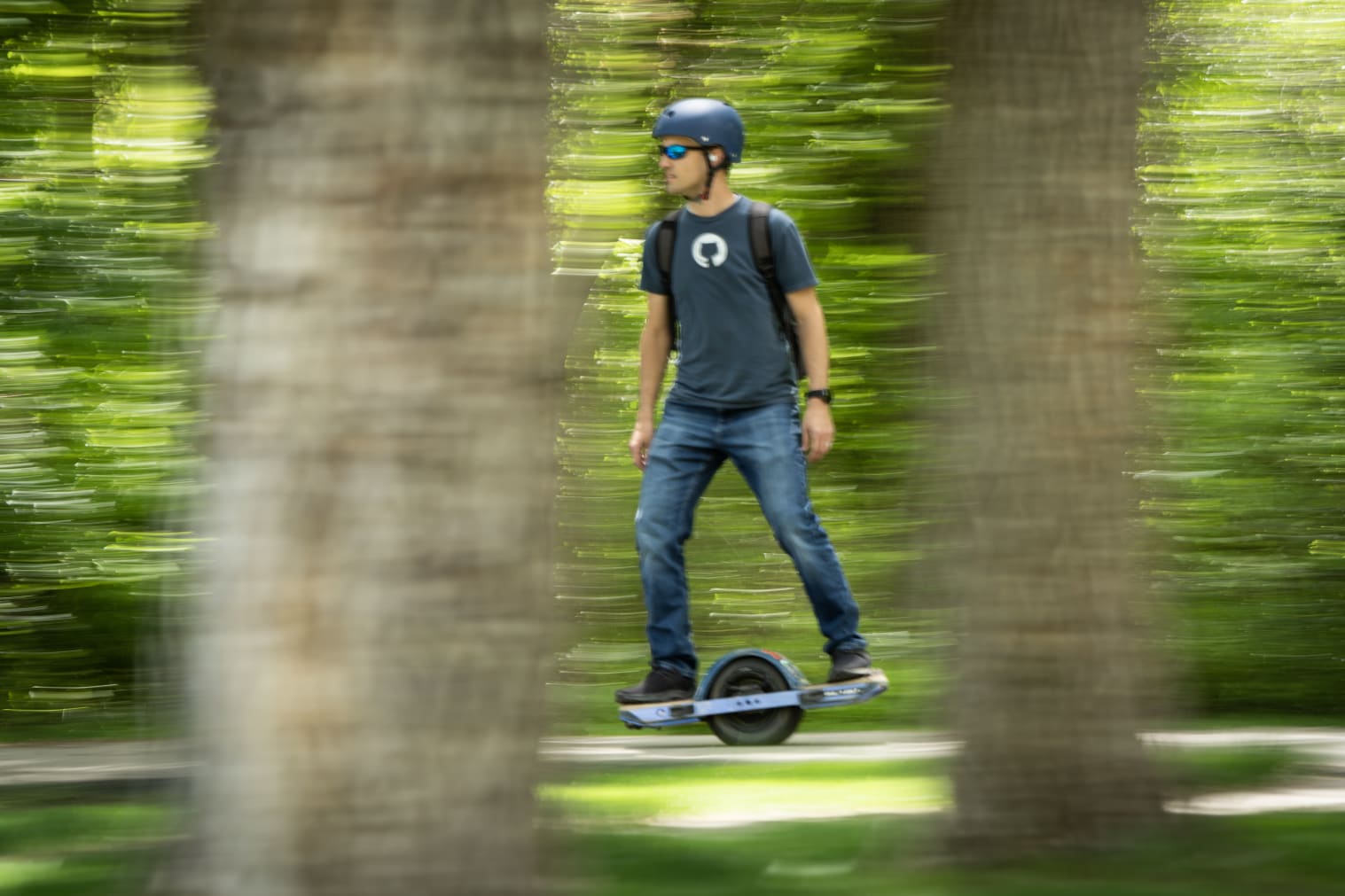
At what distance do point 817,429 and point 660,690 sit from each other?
1.00 m

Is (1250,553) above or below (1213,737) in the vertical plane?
above

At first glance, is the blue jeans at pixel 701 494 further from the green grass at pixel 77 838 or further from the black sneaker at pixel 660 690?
the green grass at pixel 77 838

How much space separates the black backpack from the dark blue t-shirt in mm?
16

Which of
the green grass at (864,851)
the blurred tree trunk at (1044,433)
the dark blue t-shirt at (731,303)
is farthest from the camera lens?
the dark blue t-shirt at (731,303)

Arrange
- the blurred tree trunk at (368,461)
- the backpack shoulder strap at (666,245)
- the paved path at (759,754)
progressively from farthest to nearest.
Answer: the backpack shoulder strap at (666,245), the paved path at (759,754), the blurred tree trunk at (368,461)

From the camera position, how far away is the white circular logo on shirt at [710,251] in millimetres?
5605

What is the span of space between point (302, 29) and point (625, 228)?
4.31 metres

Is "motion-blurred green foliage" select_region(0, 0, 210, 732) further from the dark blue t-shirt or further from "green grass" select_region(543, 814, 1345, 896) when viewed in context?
"green grass" select_region(543, 814, 1345, 896)

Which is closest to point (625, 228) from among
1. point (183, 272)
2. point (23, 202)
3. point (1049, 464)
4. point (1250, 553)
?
point (183, 272)

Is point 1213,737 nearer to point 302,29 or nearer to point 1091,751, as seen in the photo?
point 1091,751

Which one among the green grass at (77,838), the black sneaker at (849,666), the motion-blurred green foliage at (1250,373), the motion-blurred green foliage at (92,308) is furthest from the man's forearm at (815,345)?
the motion-blurred green foliage at (92,308)

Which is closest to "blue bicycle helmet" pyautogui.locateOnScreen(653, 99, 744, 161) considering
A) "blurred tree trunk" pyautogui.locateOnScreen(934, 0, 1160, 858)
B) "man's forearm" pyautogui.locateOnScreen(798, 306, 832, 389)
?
"man's forearm" pyautogui.locateOnScreen(798, 306, 832, 389)

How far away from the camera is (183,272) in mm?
6613

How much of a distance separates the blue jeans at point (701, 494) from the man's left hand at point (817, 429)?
0.18 ft
